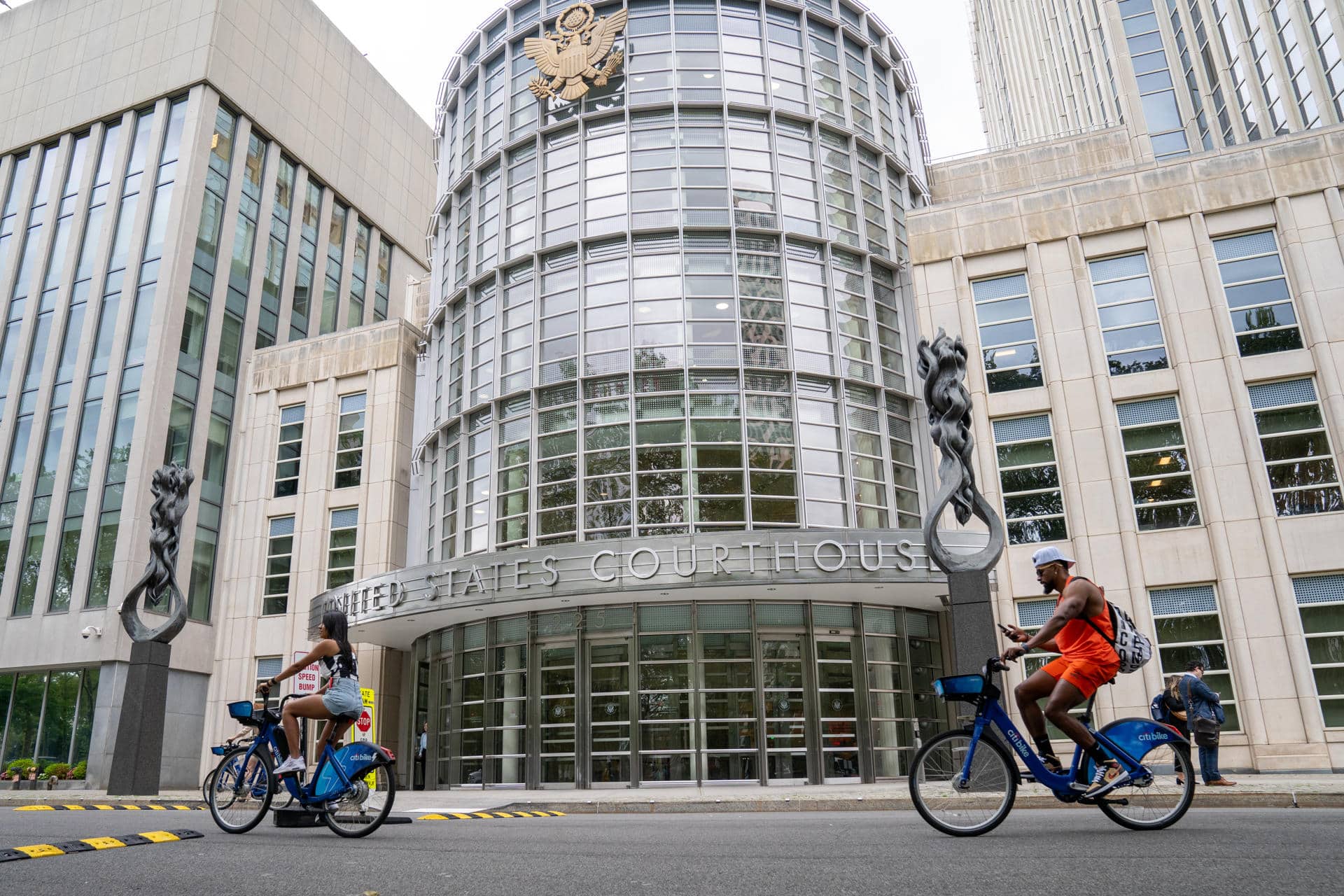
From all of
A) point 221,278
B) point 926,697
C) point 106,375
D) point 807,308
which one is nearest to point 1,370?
point 106,375

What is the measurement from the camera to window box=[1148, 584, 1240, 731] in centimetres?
2169

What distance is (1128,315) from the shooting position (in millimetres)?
24781

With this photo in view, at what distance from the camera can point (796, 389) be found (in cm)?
2517

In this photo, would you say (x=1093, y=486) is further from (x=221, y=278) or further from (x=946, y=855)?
(x=221, y=278)

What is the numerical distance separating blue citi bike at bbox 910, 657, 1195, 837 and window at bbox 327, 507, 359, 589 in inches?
1079

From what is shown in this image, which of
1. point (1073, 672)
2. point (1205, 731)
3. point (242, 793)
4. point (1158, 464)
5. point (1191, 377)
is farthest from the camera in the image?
point (1191, 377)

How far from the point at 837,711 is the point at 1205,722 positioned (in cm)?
1054

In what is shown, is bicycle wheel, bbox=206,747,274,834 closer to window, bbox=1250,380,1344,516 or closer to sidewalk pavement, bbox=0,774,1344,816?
sidewalk pavement, bbox=0,774,1344,816

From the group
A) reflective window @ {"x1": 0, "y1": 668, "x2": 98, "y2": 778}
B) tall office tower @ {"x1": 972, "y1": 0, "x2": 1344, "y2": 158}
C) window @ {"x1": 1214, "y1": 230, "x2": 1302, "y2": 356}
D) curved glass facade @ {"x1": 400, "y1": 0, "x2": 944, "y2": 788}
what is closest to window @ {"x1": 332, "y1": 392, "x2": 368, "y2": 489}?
curved glass facade @ {"x1": 400, "y1": 0, "x2": 944, "y2": 788}

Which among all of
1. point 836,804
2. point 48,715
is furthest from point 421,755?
point 836,804

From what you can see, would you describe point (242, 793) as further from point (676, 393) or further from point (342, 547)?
point (342, 547)

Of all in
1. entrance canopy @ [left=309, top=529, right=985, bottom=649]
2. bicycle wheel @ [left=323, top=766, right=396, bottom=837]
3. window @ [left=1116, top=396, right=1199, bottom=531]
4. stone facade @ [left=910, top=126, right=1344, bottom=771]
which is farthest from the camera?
window @ [left=1116, top=396, right=1199, bottom=531]

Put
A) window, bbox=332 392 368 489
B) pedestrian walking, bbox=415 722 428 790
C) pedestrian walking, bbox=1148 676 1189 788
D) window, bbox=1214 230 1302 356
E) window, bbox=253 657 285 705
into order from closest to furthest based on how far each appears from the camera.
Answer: pedestrian walking, bbox=1148 676 1189 788, window, bbox=1214 230 1302 356, pedestrian walking, bbox=415 722 428 790, window, bbox=253 657 285 705, window, bbox=332 392 368 489

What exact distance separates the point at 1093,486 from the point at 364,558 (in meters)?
21.7
